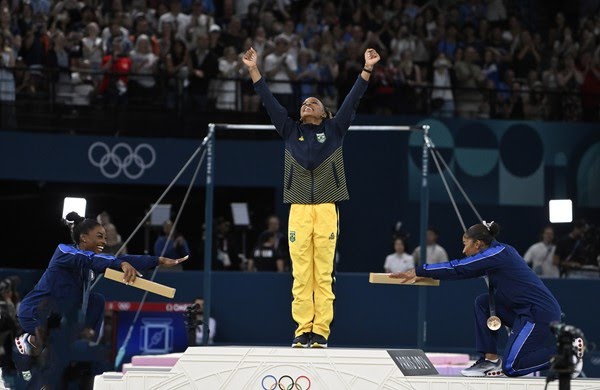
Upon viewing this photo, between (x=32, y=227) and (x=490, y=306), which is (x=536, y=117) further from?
(x=490, y=306)

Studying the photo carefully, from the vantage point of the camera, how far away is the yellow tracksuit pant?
11.8 metres

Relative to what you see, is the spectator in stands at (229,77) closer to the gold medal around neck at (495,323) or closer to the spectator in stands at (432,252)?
the spectator in stands at (432,252)

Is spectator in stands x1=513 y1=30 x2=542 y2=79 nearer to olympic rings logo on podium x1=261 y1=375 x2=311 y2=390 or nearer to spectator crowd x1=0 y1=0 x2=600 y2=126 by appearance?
spectator crowd x1=0 y1=0 x2=600 y2=126

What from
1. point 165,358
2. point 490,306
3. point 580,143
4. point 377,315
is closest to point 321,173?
point 490,306

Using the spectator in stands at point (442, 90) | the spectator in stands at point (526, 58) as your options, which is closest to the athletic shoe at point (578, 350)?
the spectator in stands at point (442, 90)

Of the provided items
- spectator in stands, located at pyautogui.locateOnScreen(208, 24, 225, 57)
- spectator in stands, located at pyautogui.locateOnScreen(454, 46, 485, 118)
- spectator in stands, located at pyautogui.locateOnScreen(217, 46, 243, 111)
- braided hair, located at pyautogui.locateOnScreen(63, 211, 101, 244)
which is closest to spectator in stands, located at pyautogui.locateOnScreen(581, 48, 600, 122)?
spectator in stands, located at pyautogui.locateOnScreen(454, 46, 485, 118)

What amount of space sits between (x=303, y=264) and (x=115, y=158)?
30.2 feet

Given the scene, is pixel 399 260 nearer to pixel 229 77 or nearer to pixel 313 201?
pixel 229 77

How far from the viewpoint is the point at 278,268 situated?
1975 cm

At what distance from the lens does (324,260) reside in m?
11.8

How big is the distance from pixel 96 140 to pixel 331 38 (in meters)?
3.98

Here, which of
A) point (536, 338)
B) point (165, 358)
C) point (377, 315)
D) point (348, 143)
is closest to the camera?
point (536, 338)

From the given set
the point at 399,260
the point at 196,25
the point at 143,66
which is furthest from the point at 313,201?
the point at 196,25

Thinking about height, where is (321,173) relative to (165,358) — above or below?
above
